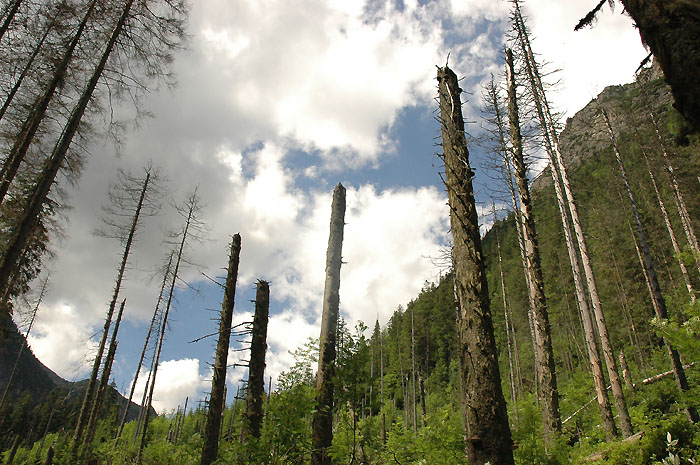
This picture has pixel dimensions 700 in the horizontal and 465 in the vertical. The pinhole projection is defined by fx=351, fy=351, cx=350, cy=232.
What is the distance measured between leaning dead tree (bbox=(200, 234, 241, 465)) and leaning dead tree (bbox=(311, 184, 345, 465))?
12.2ft

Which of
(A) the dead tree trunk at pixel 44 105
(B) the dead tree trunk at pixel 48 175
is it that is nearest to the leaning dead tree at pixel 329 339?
(B) the dead tree trunk at pixel 48 175

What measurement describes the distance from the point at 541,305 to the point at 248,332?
777 centimetres

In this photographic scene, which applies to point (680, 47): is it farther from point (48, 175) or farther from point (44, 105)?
point (44, 105)

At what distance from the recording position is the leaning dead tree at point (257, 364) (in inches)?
339

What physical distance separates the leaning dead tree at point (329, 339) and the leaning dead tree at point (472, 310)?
102 inches

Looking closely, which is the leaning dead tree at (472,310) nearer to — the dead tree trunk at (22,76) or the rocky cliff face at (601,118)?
the rocky cliff face at (601,118)

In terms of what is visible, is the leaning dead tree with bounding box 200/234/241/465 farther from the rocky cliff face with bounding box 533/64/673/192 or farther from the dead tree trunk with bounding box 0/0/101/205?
the rocky cliff face with bounding box 533/64/673/192

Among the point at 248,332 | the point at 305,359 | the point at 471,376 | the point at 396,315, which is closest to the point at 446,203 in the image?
the point at 471,376

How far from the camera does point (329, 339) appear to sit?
25.1ft

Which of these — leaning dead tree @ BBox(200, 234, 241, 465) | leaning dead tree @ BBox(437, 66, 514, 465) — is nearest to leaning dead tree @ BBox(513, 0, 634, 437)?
leaning dead tree @ BBox(437, 66, 514, 465)

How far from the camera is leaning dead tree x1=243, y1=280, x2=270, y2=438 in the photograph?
8.62m

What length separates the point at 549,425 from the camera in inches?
296

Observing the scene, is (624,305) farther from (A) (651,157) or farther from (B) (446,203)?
(B) (446,203)

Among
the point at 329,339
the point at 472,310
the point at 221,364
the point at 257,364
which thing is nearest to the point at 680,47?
the point at 472,310
